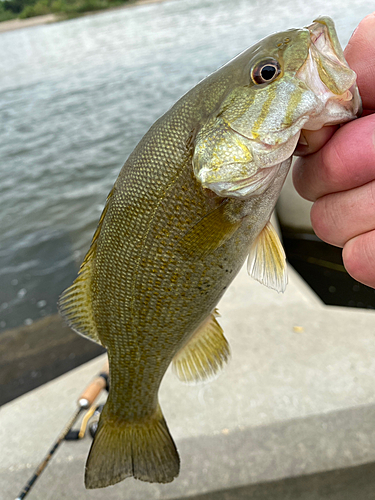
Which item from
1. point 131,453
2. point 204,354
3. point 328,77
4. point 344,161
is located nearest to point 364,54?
point 328,77

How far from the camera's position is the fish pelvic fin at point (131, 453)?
1.48 meters

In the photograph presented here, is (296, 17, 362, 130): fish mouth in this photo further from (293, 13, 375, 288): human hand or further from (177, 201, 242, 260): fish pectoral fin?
(177, 201, 242, 260): fish pectoral fin

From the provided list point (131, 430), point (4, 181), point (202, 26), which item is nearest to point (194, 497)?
point (131, 430)

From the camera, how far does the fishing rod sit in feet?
6.73

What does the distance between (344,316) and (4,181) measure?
899 cm

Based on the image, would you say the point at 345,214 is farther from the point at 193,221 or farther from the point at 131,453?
the point at 131,453

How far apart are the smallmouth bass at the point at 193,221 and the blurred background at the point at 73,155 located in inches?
124

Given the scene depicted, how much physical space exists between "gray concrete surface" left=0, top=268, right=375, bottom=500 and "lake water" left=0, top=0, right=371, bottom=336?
3166 millimetres

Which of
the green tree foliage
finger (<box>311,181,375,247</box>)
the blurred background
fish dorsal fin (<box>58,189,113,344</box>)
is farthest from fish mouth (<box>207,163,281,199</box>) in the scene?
the green tree foliage

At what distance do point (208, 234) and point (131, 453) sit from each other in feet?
3.04

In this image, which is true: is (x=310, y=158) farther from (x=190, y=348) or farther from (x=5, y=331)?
(x=5, y=331)

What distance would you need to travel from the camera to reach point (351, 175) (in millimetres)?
1131

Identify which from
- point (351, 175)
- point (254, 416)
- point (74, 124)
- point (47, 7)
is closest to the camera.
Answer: point (351, 175)

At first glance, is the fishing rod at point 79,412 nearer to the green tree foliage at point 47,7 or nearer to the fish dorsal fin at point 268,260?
the fish dorsal fin at point 268,260
